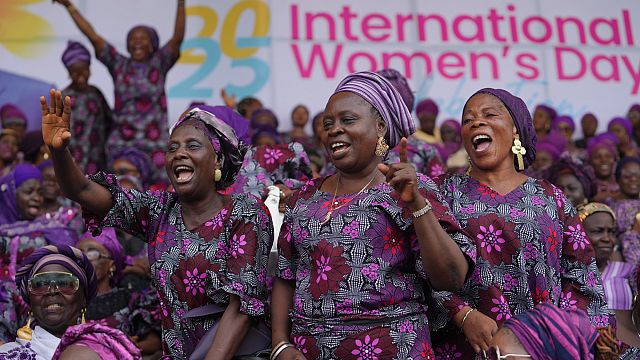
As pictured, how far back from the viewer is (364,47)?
10.4 meters

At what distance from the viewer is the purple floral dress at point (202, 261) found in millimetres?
3236

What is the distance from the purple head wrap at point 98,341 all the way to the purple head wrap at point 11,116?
6.47 m

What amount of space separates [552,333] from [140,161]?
5315mm

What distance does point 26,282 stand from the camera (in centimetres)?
397

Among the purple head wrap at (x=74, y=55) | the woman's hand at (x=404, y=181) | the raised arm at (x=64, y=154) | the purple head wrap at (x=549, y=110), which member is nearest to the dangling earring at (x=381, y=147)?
the woman's hand at (x=404, y=181)

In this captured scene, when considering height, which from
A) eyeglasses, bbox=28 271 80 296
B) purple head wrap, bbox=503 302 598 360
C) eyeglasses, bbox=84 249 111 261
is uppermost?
eyeglasses, bbox=84 249 111 261

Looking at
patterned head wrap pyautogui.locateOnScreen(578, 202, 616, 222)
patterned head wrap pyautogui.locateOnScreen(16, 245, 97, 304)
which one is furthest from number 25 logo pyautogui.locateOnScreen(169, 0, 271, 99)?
patterned head wrap pyautogui.locateOnScreen(16, 245, 97, 304)

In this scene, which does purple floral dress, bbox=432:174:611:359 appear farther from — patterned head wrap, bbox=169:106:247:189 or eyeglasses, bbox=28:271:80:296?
eyeglasses, bbox=28:271:80:296

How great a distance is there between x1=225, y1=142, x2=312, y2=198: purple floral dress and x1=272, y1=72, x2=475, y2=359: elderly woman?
Answer: 1.15m

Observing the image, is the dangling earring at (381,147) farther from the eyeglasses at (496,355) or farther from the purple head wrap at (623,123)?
the purple head wrap at (623,123)

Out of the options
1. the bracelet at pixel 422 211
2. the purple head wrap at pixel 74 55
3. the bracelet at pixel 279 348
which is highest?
the purple head wrap at pixel 74 55

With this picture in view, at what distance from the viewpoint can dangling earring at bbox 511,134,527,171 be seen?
11.6ft

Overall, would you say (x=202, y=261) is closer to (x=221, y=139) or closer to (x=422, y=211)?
(x=221, y=139)

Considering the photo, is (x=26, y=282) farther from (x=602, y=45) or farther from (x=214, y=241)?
(x=602, y=45)
